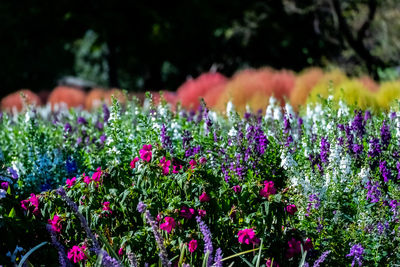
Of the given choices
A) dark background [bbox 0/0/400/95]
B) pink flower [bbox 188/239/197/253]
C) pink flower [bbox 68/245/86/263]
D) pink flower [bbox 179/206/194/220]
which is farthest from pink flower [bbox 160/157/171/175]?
dark background [bbox 0/0/400/95]

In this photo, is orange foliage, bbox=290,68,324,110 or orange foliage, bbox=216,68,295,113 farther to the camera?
orange foliage, bbox=290,68,324,110

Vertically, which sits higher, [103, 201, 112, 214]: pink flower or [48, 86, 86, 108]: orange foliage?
[103, 201, 112, 214]: pink flower

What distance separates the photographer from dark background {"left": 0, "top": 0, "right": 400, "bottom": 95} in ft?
67.1

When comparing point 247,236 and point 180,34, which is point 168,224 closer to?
point 247,236

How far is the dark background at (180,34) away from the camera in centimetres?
2044

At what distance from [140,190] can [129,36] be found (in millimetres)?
19475

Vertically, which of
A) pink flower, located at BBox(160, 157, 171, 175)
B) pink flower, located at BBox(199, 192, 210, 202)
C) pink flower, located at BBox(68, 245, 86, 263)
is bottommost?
pink flower, located at BBox(68, 245, 86, 263)

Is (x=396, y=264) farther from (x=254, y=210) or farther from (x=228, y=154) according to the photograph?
(x=228, y=154)

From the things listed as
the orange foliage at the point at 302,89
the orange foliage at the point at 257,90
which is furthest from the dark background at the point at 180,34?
the orange foliage at the point at 302,89

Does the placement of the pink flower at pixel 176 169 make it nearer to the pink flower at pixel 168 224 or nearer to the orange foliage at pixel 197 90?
the pink flower at pixel 168 224

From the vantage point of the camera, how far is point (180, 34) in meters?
22.9

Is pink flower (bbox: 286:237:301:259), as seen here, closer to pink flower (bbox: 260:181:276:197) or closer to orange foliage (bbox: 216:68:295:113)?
pink flower (bbox: 260:181:276:197)

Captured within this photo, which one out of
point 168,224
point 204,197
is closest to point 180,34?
point 204,197

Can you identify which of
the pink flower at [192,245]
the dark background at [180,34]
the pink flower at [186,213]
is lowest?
the pink flower at [192,245]
